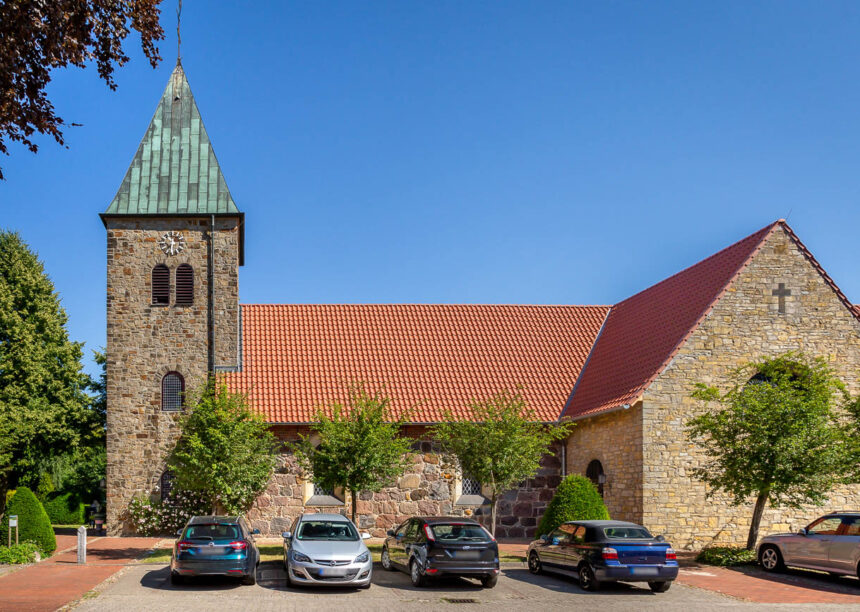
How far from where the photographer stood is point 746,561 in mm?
20531

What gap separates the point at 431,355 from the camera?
30.4 meters

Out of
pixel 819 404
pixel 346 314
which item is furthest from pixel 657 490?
pixel 346 314

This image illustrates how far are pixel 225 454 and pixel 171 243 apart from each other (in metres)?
9.47

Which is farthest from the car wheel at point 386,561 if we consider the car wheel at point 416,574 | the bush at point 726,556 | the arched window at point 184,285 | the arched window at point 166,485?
the arched window at point 184,285

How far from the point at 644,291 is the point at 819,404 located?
11.5 metres

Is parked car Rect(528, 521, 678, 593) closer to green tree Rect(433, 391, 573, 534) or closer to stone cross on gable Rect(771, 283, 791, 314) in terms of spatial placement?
green tree Rect(433, 391, 573, 534)

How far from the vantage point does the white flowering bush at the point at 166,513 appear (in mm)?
26844

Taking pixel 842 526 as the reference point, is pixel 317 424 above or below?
above

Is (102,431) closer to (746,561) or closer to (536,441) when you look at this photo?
(536,441)

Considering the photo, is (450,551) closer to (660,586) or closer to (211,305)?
(660,586)

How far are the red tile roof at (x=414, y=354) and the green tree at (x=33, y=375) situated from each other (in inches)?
497

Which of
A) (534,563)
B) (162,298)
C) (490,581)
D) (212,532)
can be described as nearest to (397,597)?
(490,581)

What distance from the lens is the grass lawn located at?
21328mm

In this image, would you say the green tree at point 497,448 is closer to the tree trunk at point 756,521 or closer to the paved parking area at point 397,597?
the paved parking area at point 397,597
